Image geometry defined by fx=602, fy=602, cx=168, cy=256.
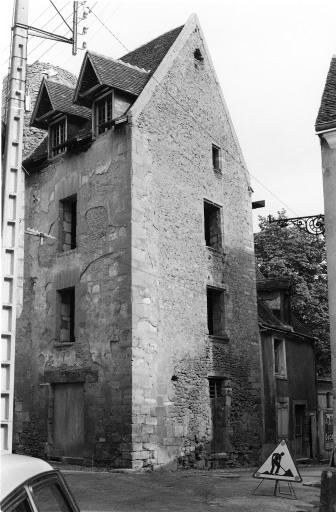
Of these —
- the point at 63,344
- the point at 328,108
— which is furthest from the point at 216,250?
the point at 328,108

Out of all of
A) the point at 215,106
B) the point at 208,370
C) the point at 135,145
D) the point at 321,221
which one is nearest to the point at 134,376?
the point at 208,370

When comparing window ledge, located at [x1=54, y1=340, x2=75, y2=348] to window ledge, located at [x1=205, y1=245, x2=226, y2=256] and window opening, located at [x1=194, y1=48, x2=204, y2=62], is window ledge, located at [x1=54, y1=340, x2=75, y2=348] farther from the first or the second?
window opening, located at [x1=194, y1=48, x2=204, y2=62]

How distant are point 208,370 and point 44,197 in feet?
22.9

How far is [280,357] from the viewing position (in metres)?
20.8

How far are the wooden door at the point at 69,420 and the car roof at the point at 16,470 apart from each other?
13.1m

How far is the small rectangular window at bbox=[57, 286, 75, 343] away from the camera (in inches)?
657

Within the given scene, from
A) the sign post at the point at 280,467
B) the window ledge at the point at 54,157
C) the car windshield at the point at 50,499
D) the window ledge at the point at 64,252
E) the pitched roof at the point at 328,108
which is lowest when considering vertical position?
the sign post at the point at 280,467

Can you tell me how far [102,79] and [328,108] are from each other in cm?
650

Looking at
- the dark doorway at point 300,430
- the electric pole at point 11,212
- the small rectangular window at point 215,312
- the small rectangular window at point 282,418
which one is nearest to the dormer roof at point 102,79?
the small rectangular window at point 215,312

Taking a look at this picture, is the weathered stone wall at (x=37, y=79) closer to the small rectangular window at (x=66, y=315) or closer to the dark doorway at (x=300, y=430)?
the small rectangular window at (x=66, y=315)

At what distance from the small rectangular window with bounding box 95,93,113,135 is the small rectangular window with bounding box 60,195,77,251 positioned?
2.08m

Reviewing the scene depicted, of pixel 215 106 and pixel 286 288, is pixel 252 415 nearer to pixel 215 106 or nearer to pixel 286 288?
pixel 286 288

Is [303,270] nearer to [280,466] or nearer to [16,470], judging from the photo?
[280,466]

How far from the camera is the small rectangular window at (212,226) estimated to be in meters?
18.6
